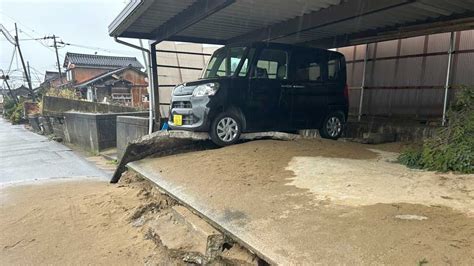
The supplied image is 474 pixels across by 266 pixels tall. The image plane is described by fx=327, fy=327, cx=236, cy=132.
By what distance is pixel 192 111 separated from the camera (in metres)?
5.46

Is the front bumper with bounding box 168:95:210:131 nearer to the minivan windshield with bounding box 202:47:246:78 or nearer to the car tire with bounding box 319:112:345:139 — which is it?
the minivan windshield with bounding box 202:47:246:78

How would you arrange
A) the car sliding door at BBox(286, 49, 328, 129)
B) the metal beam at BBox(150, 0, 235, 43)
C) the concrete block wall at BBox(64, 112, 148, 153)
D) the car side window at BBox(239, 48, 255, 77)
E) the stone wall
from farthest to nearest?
the stone wall < the concrete block wall at BBox(64, 112, 148, 153) < the car sliding door at BBox(286, 49, 328, 129) < the car side window at BBox(239, 48, 255, 77) < the metal beam at BBox(150, 0, 235, 43)

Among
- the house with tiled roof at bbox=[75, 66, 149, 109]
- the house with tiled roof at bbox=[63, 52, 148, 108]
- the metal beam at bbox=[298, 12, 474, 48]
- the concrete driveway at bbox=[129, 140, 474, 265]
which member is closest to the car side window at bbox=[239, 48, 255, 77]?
the concrete driveway at bbox=[129, 140, 474, 265]

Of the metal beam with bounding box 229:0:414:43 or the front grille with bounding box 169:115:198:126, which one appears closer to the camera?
the front grille with bounding box 169:115:198:126

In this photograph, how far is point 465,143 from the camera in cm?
380

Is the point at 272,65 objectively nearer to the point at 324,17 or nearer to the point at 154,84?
the point at 324,17

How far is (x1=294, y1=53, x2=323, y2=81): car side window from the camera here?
6.12 metres

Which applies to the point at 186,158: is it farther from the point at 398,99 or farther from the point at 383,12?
the point at 398,99

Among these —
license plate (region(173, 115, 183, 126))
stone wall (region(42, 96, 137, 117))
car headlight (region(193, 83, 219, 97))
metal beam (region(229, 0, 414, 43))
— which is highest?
metal beam (region(229, 0, 414, 43))

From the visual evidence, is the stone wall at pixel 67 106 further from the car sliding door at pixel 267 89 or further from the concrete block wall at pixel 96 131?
the car sliding door at pixel 267 89

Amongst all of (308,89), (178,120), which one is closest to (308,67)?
(308,89)

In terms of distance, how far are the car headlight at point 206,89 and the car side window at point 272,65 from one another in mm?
786

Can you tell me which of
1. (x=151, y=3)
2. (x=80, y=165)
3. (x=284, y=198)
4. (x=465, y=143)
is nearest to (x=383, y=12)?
(x=465, y=143)

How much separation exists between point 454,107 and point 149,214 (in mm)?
4734
